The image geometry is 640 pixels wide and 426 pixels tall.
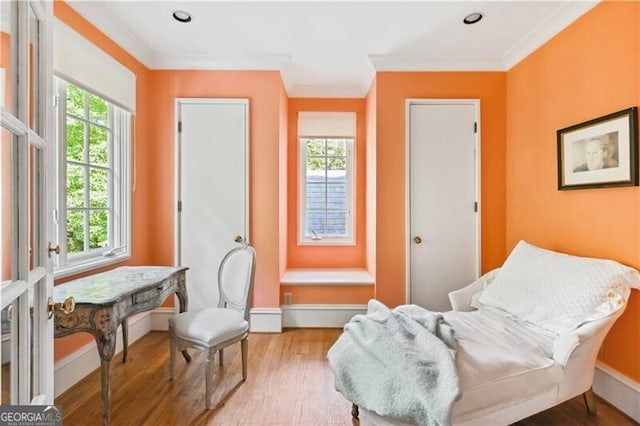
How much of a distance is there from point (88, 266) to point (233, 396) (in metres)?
1.40

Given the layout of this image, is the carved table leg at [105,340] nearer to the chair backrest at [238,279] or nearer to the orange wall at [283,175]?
the chair backrest at [238,279]

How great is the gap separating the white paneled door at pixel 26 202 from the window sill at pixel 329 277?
2347mm

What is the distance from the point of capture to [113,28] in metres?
2.57

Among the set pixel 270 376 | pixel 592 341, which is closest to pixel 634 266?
pixel 592 341

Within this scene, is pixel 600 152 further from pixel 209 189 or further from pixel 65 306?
pixel 209 189

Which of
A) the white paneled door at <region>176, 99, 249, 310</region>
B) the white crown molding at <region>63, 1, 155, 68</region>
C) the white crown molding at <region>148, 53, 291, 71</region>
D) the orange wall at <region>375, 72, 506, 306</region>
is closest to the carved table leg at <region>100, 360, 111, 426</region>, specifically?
the white paneled door at <region>176, 99, 249, 310</region>

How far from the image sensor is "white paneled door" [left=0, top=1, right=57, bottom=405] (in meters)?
0.81

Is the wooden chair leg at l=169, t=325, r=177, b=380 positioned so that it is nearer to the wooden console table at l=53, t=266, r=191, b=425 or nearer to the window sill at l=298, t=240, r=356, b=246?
the wooden console table at l=53, t=266, r=191, b=425

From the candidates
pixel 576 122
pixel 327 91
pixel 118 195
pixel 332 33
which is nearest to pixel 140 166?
pixel 118 195

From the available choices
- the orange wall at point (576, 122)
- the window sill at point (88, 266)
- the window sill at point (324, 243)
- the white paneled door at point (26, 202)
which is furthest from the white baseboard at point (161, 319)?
the orange wall at point (576, 122)

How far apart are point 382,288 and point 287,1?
8.31 feet

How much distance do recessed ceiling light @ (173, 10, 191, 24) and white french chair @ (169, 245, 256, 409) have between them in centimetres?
→ 182

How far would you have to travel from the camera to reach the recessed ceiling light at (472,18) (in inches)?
95.3

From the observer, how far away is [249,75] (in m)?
3.15
